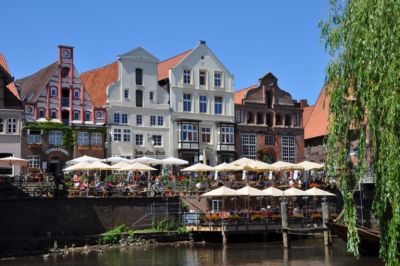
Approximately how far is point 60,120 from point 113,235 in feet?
50.8

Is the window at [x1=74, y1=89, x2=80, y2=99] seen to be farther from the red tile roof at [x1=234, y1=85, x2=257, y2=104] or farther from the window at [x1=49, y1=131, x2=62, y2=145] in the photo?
the red tile roof at [x1=234, y1=85, x2=257, y2=104]

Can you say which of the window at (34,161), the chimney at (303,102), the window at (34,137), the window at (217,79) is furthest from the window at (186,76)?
the chimney at (303,102)

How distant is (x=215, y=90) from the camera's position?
60.7 m

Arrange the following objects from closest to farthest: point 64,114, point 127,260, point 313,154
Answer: point 127,260 < point 64,114 < point 313,154

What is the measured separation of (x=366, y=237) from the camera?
30.7 m

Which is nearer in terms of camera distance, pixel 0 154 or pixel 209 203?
pixel 209 203

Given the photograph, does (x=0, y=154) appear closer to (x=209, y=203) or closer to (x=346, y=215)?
(x=209, y=203)

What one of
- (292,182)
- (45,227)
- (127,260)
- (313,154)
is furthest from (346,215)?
(313,154)

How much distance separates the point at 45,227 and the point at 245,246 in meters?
12.2

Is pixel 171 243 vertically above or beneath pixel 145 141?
beneath

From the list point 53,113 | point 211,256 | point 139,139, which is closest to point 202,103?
point 139,139

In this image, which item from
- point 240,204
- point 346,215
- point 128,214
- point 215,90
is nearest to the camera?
point 346,215

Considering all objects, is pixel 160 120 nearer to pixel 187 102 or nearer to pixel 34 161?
pixel 187 102

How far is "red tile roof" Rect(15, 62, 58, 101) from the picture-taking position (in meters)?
52.5
